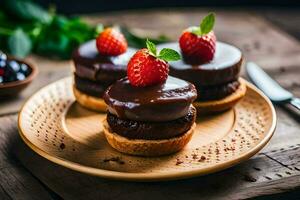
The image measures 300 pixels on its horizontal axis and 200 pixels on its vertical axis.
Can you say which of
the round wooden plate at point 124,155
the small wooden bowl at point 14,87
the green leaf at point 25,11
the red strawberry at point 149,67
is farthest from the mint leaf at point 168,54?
the green leaf at point 25,11

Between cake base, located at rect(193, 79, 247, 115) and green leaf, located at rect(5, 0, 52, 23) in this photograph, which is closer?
cake base, located at rect(193, 79, 247, 115)

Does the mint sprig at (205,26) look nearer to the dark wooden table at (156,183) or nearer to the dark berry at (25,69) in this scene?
the dark wooden table at (156,183)

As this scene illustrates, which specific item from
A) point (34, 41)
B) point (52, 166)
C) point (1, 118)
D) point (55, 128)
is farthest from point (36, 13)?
point (52, 166)

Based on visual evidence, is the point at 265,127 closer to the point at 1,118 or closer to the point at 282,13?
the point at 1,118

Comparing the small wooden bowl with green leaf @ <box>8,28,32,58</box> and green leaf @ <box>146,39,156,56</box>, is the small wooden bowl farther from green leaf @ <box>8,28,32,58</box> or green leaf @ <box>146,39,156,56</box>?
green leaf @ <box>146,39,156,56</box>

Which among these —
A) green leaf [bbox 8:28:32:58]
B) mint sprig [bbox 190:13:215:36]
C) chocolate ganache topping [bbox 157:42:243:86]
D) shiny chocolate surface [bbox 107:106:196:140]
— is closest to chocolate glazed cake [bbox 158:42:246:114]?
chocolate ganache topping [bbox 157:42:243:86]

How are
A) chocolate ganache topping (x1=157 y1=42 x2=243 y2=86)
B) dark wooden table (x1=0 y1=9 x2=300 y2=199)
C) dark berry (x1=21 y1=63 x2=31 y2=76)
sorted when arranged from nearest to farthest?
dark wooden table (x1=0 y1=9 x2=300 y2=199), chocolate ganache topping (x1=157 y1=42 x2=243 y2=86), dark berry (x1=21 y1=63 x2=31 y2=76)
